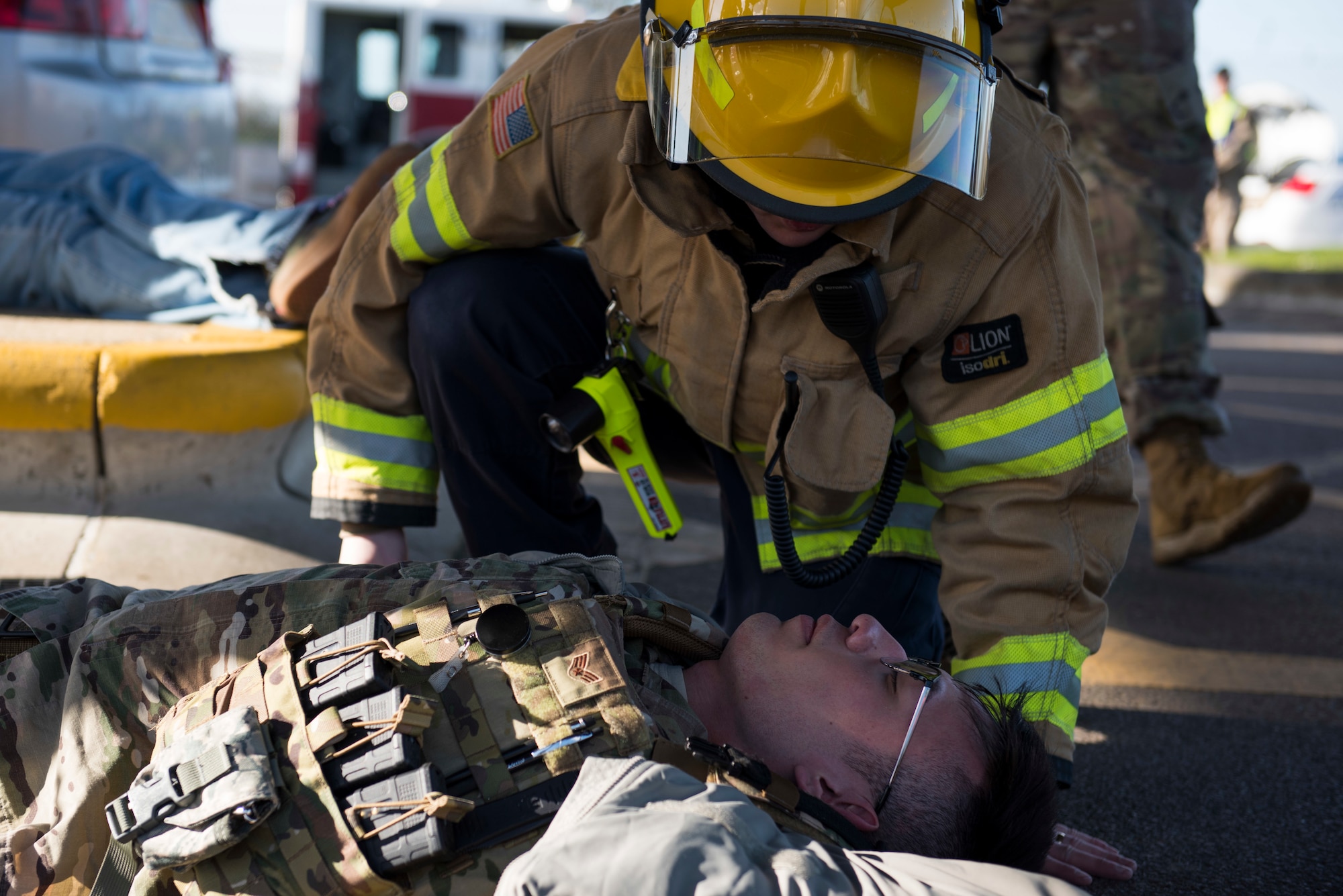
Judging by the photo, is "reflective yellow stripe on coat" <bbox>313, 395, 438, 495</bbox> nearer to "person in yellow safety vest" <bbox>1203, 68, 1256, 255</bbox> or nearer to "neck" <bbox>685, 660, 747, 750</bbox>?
"neck" <bbox>685, 660, 747, 750</bbox>

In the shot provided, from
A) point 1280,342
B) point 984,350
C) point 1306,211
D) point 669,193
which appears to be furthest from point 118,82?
point 1306,211

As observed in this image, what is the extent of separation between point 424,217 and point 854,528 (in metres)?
0.99

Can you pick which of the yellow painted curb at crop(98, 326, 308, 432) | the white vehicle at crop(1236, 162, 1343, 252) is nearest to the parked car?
the yellow painted curb at crop(98, 326, 308, 432)

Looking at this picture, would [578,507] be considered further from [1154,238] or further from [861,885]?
[1154,238]

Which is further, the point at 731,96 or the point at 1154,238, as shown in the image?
the point at 1154,238

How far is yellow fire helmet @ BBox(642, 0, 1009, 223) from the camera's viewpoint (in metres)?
1.66

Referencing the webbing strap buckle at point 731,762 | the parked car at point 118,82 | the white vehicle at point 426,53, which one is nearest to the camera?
the webbing strap buckle at point 731,762

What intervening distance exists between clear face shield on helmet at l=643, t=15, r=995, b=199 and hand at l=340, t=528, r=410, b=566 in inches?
36.7

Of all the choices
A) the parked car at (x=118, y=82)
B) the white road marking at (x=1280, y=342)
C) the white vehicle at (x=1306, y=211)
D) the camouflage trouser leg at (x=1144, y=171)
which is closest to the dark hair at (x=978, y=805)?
the camouflage trouser leg at (x=1144, y=171)

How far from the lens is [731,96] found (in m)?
1.73

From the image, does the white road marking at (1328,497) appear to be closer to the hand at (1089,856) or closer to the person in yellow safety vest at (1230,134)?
the hand at (1089,856)

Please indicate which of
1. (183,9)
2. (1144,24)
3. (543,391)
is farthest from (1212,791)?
(183,9)

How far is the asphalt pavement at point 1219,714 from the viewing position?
6.57 ft

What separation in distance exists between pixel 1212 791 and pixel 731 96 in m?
1.55
